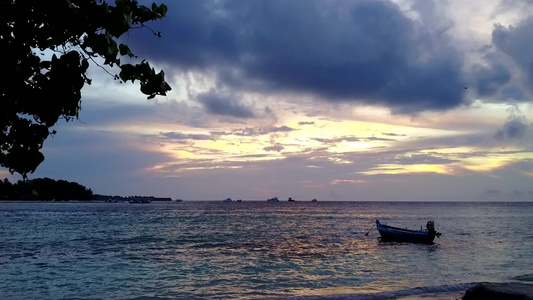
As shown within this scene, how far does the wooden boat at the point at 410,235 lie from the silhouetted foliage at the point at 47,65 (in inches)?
1868

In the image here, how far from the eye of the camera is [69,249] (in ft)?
130

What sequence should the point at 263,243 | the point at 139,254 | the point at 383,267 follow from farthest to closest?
the point at 263,243 < the point at 139,254 < the point at 383,267

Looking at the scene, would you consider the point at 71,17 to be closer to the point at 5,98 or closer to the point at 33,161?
the point at 5,98

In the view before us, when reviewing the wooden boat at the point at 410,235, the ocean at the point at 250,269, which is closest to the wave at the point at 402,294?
the ocean at the point at 250,269

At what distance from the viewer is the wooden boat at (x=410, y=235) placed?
4694 cm

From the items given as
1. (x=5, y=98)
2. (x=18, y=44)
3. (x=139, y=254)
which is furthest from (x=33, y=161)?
(x=139, y=254)

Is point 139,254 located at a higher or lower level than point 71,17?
lower

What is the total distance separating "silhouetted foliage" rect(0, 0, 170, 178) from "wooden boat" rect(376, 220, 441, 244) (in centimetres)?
4744

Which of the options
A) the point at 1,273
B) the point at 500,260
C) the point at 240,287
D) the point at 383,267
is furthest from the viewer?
the point at 500,260

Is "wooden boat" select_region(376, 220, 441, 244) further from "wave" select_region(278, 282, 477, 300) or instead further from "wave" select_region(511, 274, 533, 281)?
"wave" select_region(278, 282, 477, 300)

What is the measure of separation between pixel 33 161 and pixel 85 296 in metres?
19.2

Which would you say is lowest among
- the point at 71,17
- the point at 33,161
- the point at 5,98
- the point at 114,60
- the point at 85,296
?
the point at 85,296

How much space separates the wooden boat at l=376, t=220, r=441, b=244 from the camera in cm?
4694

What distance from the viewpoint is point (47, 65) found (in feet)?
12.4
